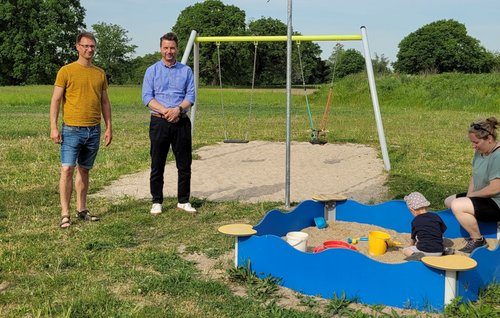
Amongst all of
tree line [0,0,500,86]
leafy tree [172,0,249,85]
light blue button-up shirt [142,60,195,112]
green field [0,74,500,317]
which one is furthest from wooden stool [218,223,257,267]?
leafy tree [172,0,249,85]

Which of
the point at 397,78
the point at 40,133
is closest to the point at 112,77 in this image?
the point at 397,78

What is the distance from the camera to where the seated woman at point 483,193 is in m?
4.32

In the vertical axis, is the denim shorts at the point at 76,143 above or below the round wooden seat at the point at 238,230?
above

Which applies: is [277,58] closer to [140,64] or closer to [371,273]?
[371,273]

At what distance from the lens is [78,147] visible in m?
5.17

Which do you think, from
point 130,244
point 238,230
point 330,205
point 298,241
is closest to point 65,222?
point 130,244

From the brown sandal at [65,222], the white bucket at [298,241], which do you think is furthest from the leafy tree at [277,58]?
the white bucket at [298,241]

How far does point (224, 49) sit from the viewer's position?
46.4 metres

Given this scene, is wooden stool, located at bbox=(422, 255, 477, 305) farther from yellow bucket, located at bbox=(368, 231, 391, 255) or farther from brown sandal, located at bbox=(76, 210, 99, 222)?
brown sandal, located at bbox=(76, 210, 99, 222)

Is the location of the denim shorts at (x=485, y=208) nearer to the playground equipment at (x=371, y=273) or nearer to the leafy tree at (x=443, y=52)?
the playground equipment at (x=371, y=273)

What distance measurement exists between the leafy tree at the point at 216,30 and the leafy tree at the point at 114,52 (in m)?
19.5

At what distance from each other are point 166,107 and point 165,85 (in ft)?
0.77

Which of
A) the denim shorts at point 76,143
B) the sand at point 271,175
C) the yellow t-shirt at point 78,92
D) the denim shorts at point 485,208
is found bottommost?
the sand at point 271,175

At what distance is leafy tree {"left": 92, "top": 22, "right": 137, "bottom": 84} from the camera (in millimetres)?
76875
